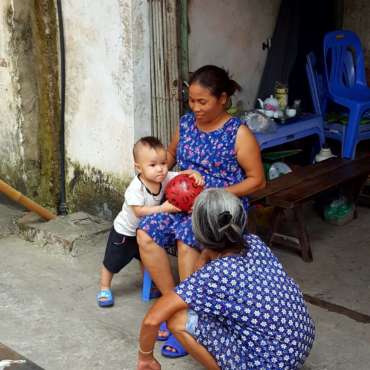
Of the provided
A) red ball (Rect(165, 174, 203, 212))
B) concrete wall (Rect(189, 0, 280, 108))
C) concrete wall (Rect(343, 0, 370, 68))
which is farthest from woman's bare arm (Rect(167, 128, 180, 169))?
concrete wall (Rect(343, 0, 370, 68))

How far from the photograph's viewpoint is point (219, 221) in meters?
2.73

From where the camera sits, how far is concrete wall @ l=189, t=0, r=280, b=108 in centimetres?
477

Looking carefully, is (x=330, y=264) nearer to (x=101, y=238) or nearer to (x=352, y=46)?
(x=101, y=238)

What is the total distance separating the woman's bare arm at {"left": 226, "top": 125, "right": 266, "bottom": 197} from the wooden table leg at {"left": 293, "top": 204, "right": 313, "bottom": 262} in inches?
34.2

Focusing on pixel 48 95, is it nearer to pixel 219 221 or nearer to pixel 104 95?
pixel 104 95

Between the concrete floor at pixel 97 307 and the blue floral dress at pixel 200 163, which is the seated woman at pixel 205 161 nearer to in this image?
the blue floral dress at pixel 200 163

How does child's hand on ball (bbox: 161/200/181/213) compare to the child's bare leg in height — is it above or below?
above

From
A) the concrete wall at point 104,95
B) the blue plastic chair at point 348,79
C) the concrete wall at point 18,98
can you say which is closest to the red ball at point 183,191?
the concrete wall at point 104,95

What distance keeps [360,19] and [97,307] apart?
3.54 m

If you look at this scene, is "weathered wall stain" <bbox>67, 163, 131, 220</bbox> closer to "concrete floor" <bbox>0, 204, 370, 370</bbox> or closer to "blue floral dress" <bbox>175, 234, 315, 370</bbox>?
"concrete floor" <bbox>0, 204, 370, 370</bbox>

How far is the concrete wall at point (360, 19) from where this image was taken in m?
6.01

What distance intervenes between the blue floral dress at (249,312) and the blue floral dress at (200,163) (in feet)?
2.16

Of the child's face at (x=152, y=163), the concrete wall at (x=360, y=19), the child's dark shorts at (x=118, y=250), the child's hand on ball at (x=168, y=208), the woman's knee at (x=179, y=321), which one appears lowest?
the child's dark shorts at (x=118, y=250)

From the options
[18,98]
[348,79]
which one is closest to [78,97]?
[18,98]
